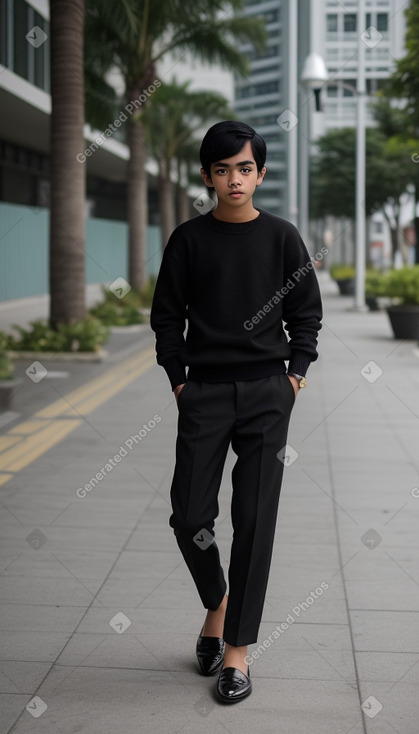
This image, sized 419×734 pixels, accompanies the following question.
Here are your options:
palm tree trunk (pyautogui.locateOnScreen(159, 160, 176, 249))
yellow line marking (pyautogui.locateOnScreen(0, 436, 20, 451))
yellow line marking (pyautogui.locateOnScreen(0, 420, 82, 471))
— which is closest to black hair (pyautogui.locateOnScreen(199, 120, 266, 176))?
yellow line marking (pyautogui.locateOnScreen(0, 420, 82, 471))

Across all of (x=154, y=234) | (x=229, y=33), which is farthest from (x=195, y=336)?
(x=154, y=234)

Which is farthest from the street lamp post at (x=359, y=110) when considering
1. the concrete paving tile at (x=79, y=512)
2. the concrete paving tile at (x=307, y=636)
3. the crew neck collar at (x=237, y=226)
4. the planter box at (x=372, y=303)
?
the crew neck collar at (x=237, y=226)

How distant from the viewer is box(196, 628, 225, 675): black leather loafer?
3957mm

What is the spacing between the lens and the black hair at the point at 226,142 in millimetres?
3621

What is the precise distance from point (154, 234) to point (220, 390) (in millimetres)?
52520

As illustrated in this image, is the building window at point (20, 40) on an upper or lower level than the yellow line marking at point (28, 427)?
upper

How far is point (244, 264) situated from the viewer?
3.73m

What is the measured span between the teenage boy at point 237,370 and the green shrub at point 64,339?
11.5 meters

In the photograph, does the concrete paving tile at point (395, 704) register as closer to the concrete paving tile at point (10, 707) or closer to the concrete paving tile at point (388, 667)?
the concrete paving tile at point (388, 667)

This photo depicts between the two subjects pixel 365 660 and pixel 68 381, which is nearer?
pixel 365 660

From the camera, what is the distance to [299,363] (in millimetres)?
3871

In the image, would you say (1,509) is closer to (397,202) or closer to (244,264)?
(244,264)

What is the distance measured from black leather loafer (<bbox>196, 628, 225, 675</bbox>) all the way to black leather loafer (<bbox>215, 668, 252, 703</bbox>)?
191 mm

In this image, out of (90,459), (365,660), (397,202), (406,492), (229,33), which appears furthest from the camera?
→ (397,202)
